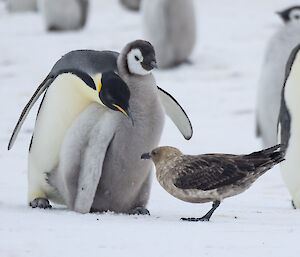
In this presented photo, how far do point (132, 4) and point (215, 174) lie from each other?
42.1ft

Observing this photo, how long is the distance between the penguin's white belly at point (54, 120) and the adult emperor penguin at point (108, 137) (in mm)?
36

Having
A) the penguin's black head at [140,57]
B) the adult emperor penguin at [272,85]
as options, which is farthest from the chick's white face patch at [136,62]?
the adult emperor penguin at [272,85]

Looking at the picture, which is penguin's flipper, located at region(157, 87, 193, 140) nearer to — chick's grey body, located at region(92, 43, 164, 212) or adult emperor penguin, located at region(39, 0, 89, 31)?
chick's grey body, located at region(92, 43, 164, 212)

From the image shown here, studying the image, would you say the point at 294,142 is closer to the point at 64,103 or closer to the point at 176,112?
the point at 176,112

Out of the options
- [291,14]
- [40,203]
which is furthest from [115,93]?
[291,14]

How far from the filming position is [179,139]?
6332 mm

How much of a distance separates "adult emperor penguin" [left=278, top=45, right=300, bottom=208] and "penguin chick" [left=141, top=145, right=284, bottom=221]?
43.5 inches

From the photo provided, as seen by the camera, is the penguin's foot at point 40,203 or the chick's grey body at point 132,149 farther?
the penguin's foot at point 40,203

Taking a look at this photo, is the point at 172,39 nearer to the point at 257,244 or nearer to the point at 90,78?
the point at 90,78

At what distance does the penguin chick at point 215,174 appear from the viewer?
2691 mm

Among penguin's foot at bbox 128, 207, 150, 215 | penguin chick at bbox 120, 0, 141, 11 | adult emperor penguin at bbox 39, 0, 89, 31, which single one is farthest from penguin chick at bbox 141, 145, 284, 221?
penguin chick at bbox 120, 0, 141, 11

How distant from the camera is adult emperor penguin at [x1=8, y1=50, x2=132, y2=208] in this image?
2.84 metres

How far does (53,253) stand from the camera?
2.17m

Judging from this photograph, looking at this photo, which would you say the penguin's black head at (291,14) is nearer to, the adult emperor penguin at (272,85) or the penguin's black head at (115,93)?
the adult emperor penguin at (272,85)
